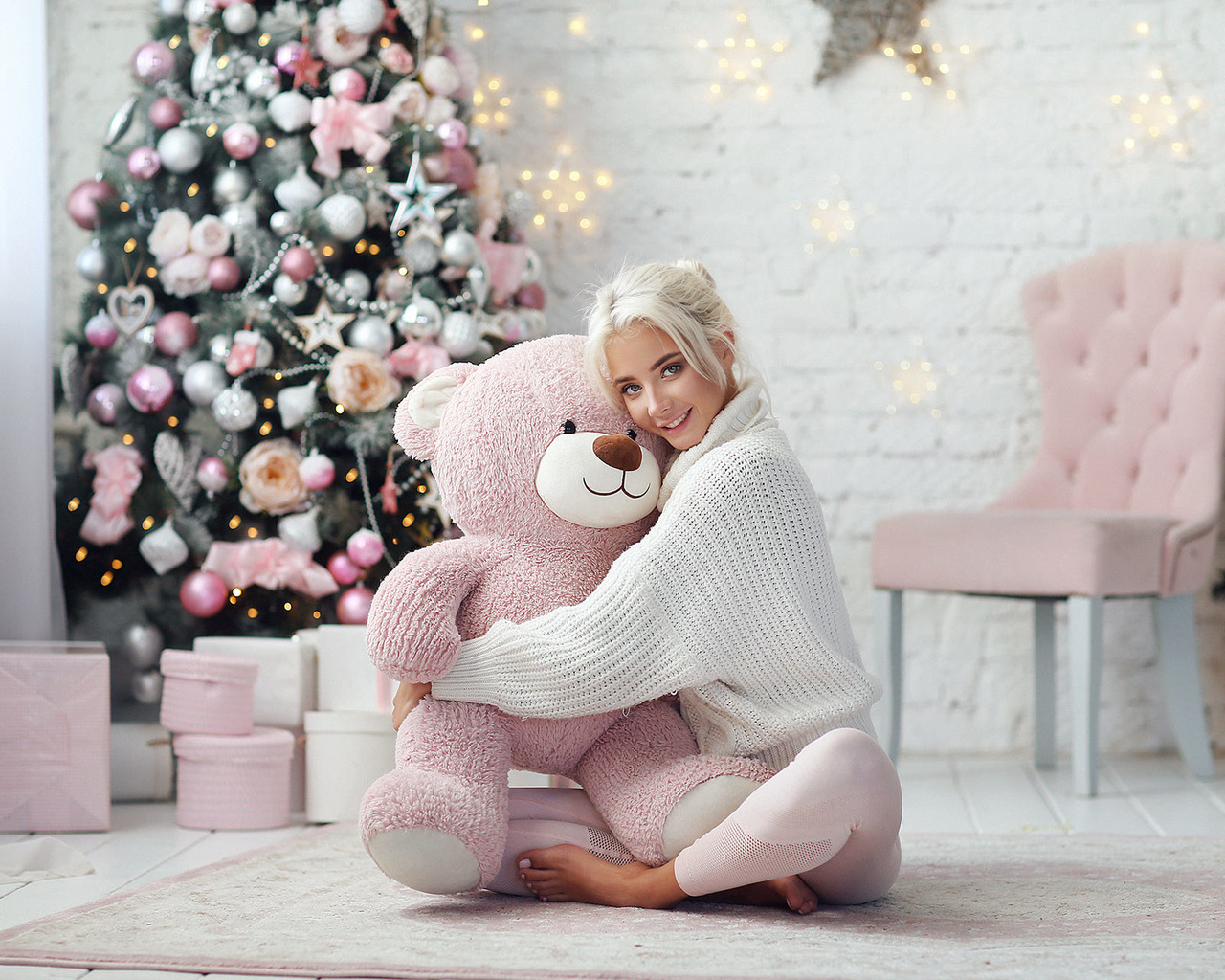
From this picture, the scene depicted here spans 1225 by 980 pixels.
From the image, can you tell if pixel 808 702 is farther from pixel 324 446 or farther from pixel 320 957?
pixel 324 446

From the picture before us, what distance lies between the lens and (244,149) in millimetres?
2371

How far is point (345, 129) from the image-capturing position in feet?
7.88

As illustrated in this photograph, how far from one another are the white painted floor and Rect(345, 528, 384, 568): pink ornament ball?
1.61 feet

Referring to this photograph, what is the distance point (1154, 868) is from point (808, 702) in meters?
0.63

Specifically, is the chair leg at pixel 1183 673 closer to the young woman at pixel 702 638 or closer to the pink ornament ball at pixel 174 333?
the young woman at pixel 702 638

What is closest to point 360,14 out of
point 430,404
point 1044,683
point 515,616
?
point 430,404

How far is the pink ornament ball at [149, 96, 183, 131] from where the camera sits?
7.95 feet

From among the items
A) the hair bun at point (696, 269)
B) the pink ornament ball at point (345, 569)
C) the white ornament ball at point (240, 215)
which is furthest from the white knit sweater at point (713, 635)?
the white ornament ball at point (240, 215)

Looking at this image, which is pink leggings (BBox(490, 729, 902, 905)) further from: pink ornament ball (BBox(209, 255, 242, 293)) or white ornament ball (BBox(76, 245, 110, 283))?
white ornament ball (BBox(76, 245, 110, 283))

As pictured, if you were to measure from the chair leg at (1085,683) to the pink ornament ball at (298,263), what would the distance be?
1.55m

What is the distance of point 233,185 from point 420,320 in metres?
0.44

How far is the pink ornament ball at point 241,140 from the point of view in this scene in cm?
237

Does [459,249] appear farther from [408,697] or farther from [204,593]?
[408,697]

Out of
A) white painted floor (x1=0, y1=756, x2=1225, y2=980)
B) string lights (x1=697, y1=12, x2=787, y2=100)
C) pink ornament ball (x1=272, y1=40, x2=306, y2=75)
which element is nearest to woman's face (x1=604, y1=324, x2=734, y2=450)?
white painted floor (x1=0, y1=756, x2=1225, y2=980)
